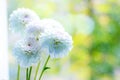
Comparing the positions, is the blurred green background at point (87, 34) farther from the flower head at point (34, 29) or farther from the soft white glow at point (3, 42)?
the flower head at point (34, 29)

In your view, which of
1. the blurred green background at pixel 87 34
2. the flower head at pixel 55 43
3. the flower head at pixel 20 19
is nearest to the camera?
the flower head at pixel 55 43

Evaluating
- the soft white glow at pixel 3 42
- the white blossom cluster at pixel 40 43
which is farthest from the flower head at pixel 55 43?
the soft white glow at pixel 3 42

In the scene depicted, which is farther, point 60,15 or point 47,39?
point 60,15

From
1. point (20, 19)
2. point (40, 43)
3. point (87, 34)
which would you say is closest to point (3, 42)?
point (87, 34)

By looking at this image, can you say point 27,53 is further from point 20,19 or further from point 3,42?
point 3,42

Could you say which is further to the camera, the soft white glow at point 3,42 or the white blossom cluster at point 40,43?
the soft white glow at point 3,42

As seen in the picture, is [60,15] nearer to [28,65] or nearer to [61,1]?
[61,1]

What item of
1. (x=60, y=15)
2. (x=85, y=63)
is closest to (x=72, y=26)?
(x=60, y=15)
